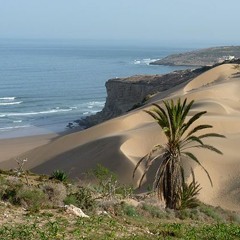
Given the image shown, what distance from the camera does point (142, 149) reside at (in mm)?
28281

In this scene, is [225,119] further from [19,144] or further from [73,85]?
[73,85]

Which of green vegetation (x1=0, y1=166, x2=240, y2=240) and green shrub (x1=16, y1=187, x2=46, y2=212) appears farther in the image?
green shrub (x1=16, y1=187, x2=46, y2=212)

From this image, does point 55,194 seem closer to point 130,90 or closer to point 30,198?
point 30,198

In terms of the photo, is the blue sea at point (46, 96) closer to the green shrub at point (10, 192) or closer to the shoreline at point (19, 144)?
the shoreline at point (19, 144)

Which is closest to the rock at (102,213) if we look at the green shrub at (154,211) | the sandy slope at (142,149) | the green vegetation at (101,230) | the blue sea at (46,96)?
the green vegetation at (101,230)

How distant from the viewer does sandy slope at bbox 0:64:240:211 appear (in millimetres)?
21953

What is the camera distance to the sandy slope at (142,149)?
21953 millimetres

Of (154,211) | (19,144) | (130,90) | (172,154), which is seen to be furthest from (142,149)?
(130,90)

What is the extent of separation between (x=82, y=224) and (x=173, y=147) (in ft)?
20.3

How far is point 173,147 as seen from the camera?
14.7m

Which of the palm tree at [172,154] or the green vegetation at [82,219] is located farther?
the palm tree at [172,154]

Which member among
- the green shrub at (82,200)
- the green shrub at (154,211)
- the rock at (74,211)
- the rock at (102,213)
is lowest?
the green shrub at (154,211)

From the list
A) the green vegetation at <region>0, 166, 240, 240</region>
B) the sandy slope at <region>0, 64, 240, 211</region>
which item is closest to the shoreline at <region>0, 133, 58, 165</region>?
the sandy slope at <region>0, 64, 240, 211</region>

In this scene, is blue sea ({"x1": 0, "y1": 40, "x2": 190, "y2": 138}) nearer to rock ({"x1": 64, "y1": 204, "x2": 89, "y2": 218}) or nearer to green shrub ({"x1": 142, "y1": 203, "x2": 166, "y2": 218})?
green shrub ({"x1": 142, "y1": 203, "x2": 166, "y2": 218})
